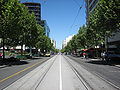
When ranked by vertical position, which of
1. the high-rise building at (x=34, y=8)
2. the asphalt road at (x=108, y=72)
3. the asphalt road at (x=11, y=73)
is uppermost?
the high-rise building at (x=34, y=8)

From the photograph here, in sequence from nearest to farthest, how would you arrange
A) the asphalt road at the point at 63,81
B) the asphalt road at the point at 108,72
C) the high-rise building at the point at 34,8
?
the asphalt road at the point at 63,81
the asphalt road at the point at 108,72
the high-rise building at the point at 34,8

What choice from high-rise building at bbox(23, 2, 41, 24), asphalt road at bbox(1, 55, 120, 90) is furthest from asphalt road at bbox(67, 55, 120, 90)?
high-rise building at bbox(23, 2, 41, 24)

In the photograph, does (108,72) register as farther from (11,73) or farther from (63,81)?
(11,73)

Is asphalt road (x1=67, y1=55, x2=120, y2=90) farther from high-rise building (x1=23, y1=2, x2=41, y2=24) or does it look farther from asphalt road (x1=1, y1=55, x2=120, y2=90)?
high-rise building (x1=23, y1=2, x2=41, y2=24)

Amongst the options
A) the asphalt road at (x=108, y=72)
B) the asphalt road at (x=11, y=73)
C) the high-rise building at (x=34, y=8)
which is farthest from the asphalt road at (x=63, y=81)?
the high-rise building at (x=34, y=8)

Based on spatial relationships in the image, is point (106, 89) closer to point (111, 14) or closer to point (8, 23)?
point (111, 14)

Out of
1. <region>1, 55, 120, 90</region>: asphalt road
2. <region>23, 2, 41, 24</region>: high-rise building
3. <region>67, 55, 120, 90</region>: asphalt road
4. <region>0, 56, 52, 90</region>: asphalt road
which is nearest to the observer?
<region>1, 55, 120, 90</region>: asphalt road

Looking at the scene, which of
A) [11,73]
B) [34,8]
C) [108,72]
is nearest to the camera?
[11,73]

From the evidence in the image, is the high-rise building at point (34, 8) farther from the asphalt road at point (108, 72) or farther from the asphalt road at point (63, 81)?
the asphalt road at point (63, 81)

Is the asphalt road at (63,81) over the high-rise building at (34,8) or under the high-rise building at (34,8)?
under

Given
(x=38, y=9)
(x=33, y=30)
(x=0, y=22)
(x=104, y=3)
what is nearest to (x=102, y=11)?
(x=104, y=3)

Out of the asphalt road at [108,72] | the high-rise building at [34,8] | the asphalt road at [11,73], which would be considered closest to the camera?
the asphalt road at [11,73]

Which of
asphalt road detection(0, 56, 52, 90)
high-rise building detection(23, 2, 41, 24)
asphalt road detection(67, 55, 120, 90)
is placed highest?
high-rise building detection(23, 2, 41, 24)

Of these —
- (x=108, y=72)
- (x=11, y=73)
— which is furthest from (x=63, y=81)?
(x=108, y=72)
